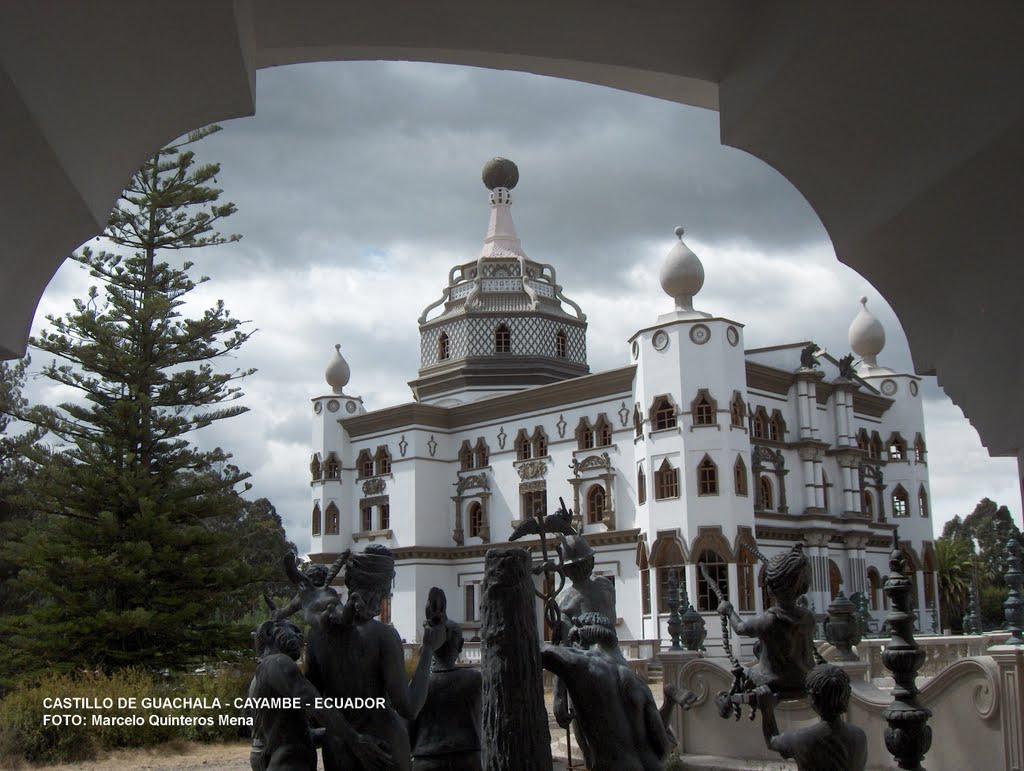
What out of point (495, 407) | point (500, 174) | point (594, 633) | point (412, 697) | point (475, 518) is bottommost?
point (412, 697)

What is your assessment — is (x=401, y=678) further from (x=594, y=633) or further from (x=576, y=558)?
(x=576, y=558)

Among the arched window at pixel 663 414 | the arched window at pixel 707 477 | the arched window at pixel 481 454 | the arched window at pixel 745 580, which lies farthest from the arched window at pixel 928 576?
the arched window at pixel 481 454

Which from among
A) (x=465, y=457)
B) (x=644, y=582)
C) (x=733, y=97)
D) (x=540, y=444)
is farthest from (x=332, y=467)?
(x=733, y=97)

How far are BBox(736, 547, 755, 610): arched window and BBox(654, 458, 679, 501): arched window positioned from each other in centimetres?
259

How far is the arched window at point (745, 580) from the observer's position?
29.4 metres

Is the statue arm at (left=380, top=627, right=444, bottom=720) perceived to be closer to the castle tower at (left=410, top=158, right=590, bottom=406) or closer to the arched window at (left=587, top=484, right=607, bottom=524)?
the arched window at (left=587, top=484, right=607, bottom=524)

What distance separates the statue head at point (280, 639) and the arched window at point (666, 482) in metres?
25.8

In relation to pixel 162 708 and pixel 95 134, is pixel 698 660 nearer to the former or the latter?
pixel 162 708

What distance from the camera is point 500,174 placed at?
43.1m

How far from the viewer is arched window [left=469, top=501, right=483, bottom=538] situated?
37062 mm

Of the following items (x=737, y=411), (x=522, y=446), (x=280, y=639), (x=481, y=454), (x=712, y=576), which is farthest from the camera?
(x=481, y=454)

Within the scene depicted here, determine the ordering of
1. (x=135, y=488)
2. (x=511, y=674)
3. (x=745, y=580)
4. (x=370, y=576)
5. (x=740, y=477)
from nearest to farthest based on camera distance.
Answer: (x=511, y=674), (x=370, y=576), (x=135, y=488), (x=745, y=580), (x=740, y=477)

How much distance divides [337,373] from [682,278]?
1627 cm

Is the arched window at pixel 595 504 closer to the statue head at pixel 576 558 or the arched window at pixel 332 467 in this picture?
the arched window at pixel 332 467
